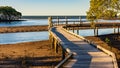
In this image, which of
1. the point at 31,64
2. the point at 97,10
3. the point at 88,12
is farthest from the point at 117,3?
the point at 31,64

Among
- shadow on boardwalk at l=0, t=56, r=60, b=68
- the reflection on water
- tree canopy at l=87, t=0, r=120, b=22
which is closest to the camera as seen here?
shadow on boardwalk at l=0, t=56, r=60, b=68

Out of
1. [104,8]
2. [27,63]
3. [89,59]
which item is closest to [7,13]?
[104,8]

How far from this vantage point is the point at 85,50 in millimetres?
19688

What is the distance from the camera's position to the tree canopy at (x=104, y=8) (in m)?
30.1

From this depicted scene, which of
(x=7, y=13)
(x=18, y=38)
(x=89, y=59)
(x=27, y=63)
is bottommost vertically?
(x=7, y=13)

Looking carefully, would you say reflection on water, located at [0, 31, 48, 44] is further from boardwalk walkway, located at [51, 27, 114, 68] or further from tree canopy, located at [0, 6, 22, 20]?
tree canopy, located at [0, 6, 22, 20]

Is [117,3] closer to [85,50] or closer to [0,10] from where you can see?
[85,50]

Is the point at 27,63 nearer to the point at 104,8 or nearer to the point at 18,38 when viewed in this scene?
the point at 104,8

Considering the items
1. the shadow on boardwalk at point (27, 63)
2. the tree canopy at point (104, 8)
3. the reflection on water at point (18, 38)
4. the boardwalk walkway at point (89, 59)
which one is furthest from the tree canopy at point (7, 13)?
the boardwalk walkway at point (89, 59)

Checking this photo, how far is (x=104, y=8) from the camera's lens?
31828mm

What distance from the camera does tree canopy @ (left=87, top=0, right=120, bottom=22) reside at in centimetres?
3012

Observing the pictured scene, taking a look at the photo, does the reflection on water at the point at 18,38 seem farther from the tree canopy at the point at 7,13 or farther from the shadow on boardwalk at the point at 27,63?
the tree canopy at the point at 7,13

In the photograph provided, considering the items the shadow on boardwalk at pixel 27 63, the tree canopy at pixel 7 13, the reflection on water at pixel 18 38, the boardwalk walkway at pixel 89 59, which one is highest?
the boardwalk walkway at pixel 89 59

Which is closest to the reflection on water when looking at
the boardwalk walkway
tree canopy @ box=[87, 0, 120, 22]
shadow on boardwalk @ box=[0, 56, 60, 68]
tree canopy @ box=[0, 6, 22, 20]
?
tree canopy @ box=[87, 0, 120, 22]
